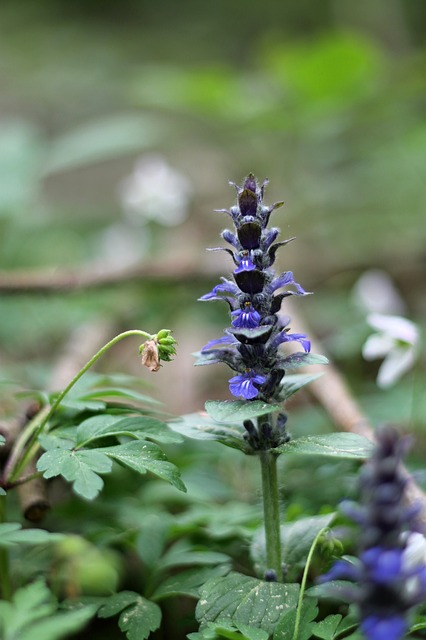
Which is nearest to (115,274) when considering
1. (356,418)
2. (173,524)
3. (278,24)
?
(356,418)

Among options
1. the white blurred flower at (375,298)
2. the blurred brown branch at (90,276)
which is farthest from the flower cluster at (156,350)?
the white blurred flower at (375,298)

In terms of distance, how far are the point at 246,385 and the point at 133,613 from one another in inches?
16.7

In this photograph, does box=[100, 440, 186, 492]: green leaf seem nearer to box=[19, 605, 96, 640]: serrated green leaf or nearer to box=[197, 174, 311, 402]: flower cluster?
box=[197, 174, 311, 402]: flower cluster

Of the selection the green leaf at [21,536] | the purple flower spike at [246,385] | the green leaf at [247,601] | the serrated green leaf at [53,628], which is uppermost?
the purple flower spike at [246,385]

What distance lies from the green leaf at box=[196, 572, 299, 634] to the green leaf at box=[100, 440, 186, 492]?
17cm

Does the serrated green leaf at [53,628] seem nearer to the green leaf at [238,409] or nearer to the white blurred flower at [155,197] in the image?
the green leaf at [238,409]

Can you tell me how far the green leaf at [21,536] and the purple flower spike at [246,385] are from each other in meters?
0.35

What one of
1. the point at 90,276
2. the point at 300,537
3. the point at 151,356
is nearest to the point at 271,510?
the point at 300,537

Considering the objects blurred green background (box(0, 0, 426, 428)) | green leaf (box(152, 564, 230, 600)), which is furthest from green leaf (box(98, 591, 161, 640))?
blurred green background (box(0, 0, 426, 428))

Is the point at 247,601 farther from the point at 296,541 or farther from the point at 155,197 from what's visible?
the point at 155,197

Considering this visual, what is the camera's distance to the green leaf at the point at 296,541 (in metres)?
1.26

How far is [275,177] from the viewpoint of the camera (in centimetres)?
470

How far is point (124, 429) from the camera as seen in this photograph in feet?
4.08

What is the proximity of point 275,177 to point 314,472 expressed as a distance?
10.4 feet
